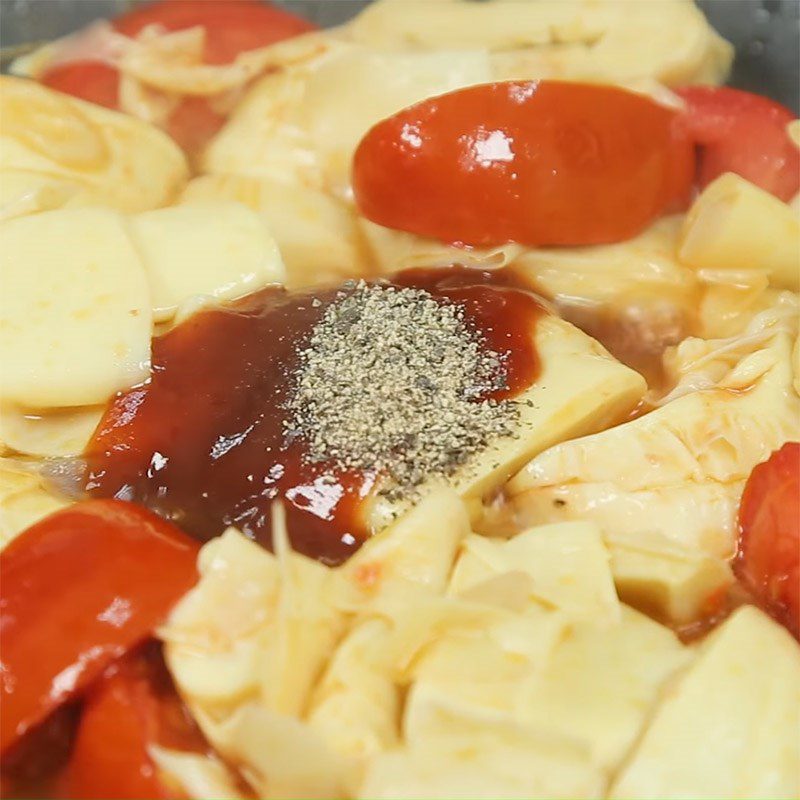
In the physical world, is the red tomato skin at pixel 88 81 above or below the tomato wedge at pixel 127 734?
above

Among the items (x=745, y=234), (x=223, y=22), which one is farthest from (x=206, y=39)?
(x=745, y=234)

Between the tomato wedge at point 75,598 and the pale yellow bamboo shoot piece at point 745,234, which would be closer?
the tomato wedge at point 75,598

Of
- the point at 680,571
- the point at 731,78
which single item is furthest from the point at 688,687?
the point at 731,78

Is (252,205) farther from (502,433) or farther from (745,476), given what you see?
(745,476)

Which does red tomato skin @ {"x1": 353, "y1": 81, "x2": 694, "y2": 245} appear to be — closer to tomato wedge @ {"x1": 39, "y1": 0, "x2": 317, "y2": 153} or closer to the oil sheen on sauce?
the oil sheen on sauce

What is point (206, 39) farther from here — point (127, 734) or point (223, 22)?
point (127, 734)

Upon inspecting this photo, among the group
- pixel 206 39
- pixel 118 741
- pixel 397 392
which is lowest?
pixel 118 741

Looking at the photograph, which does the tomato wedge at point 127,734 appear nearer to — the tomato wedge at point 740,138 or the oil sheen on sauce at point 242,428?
the oil sheen on sauce at point 242,428

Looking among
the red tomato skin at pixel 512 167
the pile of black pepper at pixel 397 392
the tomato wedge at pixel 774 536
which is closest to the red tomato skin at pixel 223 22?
the red tomato skin at pixel 512 167
